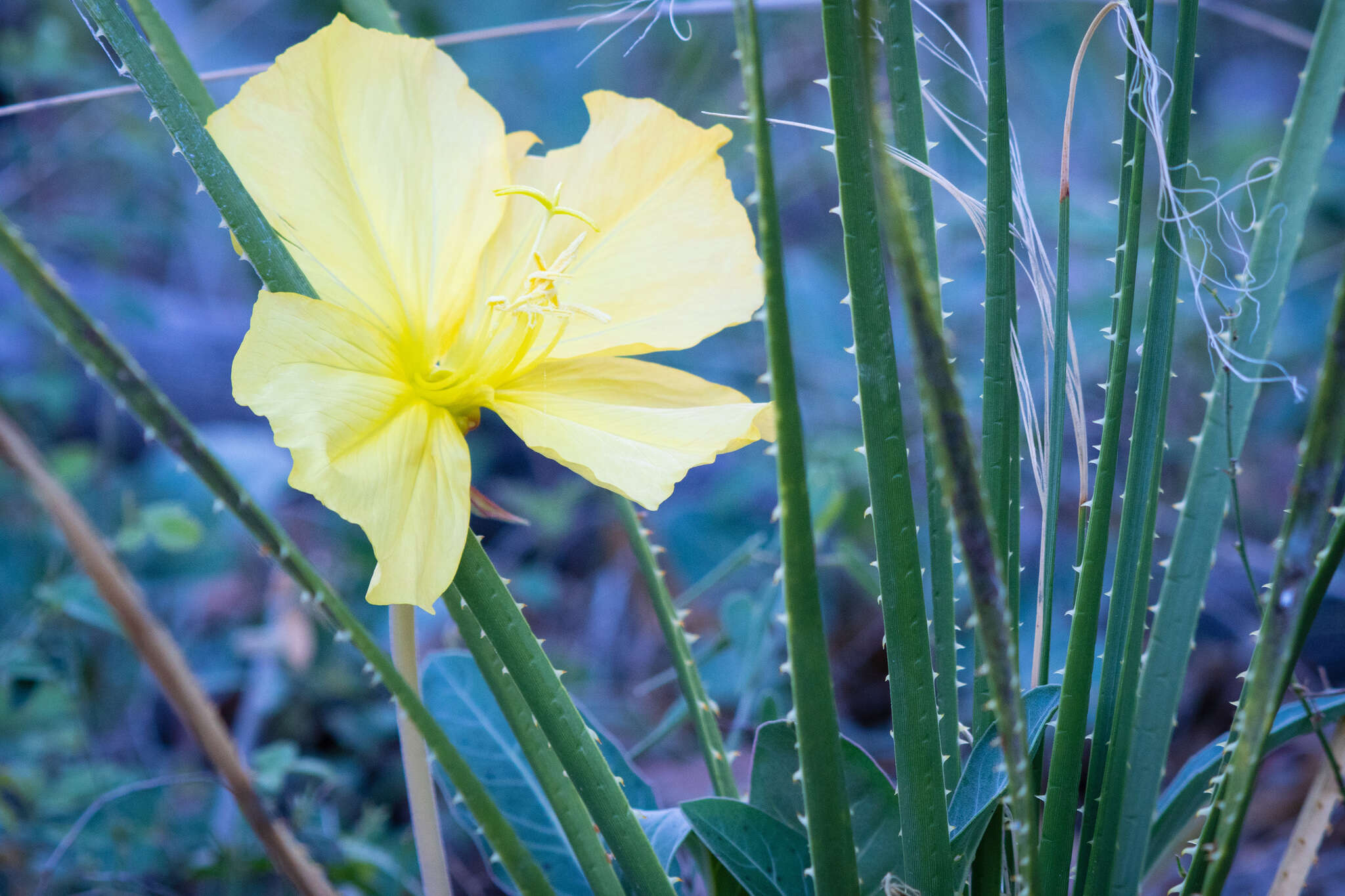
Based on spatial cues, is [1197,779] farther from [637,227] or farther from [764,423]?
[637,227]

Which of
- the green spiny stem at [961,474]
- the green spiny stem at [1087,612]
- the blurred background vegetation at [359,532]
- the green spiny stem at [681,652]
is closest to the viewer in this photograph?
the green spiny stem at [961,474]

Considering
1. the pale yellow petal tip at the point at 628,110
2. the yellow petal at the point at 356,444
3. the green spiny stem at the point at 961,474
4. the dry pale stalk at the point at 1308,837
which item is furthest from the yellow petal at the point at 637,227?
the dry pale stalk at the point at 1308,837

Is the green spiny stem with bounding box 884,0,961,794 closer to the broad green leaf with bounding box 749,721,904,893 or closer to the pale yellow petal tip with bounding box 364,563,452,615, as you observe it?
the broad green leaf with bounding box 749,721,904,893

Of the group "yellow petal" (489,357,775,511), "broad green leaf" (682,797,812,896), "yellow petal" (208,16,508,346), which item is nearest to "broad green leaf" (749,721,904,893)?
"broad green leaf" (682,797,812,896)

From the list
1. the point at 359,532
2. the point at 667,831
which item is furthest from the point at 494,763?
the point at 359,532

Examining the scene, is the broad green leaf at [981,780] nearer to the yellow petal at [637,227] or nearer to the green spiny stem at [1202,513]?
the green spiny stem at [1202,513]

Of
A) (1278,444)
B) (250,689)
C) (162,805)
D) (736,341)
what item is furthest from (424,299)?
(1278,444)
